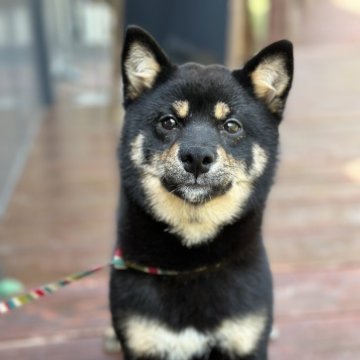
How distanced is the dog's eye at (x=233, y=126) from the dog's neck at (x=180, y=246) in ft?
0.81

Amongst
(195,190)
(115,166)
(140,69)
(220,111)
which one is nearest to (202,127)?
(220,111)

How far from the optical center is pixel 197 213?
5.94 ft

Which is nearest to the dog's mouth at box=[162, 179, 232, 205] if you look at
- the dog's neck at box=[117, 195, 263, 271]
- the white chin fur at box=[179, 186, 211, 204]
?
the white chin fur at box=[179, 186, 211, 204]

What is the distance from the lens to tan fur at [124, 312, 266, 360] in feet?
5.80

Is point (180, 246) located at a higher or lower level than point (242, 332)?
higher

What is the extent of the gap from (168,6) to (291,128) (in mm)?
1224

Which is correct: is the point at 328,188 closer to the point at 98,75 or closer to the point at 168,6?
the point at 168,6

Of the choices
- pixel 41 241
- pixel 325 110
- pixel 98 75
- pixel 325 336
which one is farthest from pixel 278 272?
pixel 98 75

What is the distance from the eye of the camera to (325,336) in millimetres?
2301

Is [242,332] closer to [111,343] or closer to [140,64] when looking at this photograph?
[111,343]

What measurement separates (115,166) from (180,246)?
2229mm

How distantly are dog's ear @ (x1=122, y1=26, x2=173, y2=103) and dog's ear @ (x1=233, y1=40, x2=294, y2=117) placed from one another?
231 millimetres

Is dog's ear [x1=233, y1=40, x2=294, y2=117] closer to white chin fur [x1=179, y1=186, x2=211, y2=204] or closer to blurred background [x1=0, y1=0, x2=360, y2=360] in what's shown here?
white chin fur [x1=179, y1=186, x2=211, y2=204]

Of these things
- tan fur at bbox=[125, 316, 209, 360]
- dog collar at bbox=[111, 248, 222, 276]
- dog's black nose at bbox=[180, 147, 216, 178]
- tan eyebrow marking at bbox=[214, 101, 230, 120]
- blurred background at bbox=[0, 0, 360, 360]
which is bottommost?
blurred background at bbox=[0, 0, 360, 360]
